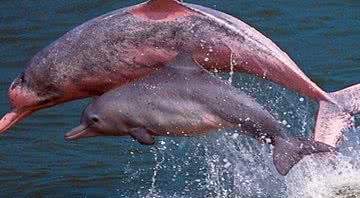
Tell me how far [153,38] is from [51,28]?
6.13 m

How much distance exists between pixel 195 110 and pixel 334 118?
0.86 metres

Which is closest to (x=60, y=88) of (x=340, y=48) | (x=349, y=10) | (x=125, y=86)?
(x=125, y=86)

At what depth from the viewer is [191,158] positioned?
9.42 meters

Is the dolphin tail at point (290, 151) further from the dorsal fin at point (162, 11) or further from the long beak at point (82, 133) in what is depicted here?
the long beak at point (82, 133)

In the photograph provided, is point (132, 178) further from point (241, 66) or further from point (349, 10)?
point (349, 10)

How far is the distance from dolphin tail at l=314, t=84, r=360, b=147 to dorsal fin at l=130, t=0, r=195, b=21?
961mm

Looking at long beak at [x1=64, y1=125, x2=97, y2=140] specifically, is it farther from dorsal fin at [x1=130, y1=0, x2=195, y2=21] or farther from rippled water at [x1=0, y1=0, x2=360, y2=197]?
rippled water at [x1=0, y1=0, x2=360, y2=197]

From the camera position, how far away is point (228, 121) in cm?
711

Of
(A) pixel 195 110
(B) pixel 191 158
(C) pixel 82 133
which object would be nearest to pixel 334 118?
(A) pixel 195 110

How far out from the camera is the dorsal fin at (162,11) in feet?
23.9

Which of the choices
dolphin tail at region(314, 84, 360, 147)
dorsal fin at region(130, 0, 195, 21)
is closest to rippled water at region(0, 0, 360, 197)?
dolphin tail at region(314, 84, 360, 147)

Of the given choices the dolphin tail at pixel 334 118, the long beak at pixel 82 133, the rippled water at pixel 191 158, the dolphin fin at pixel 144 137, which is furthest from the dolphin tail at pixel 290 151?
the long beak at pixel 82 133

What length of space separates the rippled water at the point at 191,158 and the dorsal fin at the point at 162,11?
953mm

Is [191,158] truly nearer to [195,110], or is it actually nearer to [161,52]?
[161,52]
